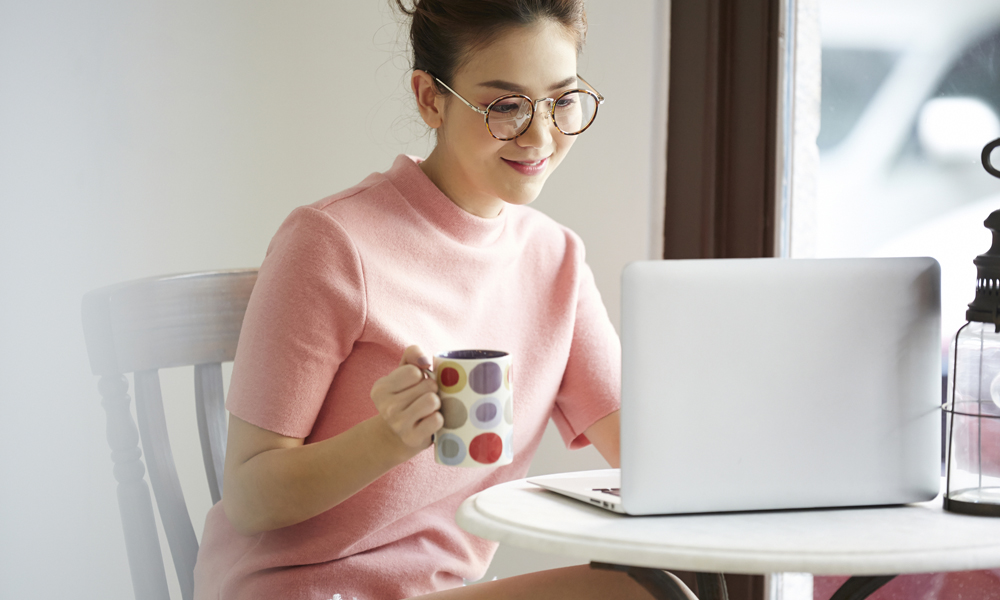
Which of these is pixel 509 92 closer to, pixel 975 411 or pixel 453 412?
pixel 453 412

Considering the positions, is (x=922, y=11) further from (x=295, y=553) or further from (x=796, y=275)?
(x=295, y=553)

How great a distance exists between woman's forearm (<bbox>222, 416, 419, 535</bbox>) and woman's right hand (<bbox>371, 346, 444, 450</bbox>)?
54 mm

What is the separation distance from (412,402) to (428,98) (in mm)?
503

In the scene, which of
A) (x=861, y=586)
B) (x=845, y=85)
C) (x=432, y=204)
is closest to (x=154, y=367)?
(x=432, y=204)

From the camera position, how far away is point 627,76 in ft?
5.90

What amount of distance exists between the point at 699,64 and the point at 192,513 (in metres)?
1.30

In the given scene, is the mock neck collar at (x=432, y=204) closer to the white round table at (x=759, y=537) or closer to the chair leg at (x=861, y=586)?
the white round table at (x=759, y=537)

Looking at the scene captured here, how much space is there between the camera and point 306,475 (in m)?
0.96

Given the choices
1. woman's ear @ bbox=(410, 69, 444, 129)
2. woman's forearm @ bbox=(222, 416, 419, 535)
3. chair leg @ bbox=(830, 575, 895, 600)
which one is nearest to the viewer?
chair leg @ bbox=(830, 575, 895, 600)

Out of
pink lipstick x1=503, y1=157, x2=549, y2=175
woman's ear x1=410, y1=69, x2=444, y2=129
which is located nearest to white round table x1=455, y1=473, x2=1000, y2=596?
pink lipstick x1=503, y1=157, x2=549, y2=175

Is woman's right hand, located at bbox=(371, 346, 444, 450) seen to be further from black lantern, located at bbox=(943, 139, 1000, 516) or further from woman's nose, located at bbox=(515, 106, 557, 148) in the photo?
black lantern, located at bbox=(943, 139, 1000, 516)

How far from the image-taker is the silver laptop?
28.5 inches

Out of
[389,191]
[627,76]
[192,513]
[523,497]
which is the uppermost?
[627,76]

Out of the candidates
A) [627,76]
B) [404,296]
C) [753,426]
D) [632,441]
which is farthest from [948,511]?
[627,76]
